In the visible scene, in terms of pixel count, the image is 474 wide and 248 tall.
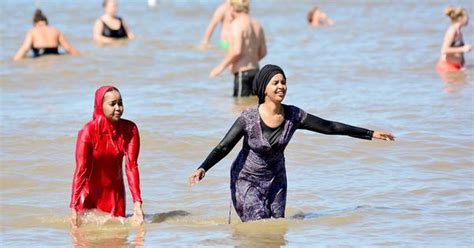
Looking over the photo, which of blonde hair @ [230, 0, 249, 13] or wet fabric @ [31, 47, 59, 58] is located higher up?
blonde hair @ [230, 0, 249, 13]

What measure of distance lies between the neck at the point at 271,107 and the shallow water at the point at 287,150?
750mm

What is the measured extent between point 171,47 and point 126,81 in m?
4.46

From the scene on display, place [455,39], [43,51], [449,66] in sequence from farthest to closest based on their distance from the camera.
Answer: [43,51] → [449,66] → [455,39]

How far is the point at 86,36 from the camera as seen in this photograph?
74.7 feet

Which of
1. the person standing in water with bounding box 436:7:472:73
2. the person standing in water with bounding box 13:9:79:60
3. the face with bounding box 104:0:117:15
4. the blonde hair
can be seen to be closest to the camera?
the blonde hair

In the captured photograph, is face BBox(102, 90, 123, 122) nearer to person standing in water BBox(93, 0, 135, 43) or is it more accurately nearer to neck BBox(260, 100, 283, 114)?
neck BBox(260, 100, 283, 114)

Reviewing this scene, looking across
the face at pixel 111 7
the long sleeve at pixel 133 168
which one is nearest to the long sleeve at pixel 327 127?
the long sleeve at pixel 133 168

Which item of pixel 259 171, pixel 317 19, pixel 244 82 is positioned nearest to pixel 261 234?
pixel 259 171

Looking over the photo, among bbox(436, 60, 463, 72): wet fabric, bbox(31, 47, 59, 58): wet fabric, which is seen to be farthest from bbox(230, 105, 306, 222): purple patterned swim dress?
bbox(31, 47, 59, 58): wet fabric

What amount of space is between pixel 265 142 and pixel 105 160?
103 cm

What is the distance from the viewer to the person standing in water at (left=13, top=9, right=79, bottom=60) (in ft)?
57.9

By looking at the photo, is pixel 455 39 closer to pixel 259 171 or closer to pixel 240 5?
pixel 240 5

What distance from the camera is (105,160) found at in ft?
23.3

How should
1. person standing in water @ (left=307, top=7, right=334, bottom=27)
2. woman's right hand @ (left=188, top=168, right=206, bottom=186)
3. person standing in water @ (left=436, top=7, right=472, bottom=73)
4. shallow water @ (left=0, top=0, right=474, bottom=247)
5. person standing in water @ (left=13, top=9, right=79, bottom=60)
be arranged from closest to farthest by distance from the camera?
woman's right hand @ (left=188, top=168, right=206, bottom=186) → shallow water @ (left=0, top=0, right=474, bottom=247) → person standing in water @ (left=436, top=7, right=472, bottom=73) → person standing in water @ (left=13, top=9, right=79, bottom=60) → person standing in water @ (left=307, top=7, right=334, bottom=27)
